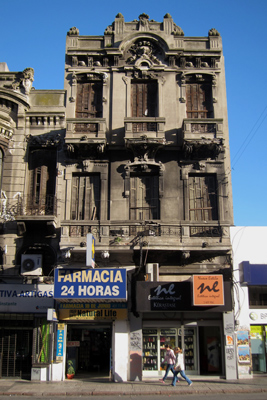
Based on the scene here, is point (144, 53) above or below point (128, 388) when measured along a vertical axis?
above

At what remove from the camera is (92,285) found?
17656 millimetres

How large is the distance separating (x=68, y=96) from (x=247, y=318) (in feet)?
46.7

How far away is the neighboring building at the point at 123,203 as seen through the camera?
59.6ft

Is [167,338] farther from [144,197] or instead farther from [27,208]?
[27,208]

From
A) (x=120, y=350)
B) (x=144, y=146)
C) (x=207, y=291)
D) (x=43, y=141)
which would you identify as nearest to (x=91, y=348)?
(x=120, y=350)

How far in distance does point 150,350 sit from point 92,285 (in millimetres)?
4261

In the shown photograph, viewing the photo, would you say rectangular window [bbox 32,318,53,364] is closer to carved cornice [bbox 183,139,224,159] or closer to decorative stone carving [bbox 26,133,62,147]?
decorative stone carving [bbox 26,133,62,147]

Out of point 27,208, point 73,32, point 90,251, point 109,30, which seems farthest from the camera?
point 109,30

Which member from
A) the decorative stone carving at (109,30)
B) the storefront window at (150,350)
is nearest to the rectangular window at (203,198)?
the storefront window at (150,350)

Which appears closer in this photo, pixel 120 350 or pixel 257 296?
pixel 120 350

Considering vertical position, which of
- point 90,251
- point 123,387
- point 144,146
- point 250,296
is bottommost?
point 123,387

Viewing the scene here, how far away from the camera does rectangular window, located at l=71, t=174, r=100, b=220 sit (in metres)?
20.2

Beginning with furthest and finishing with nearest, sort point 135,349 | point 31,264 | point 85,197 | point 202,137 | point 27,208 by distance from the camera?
point 85,197, point 202,137, point 27,208, point 31,264, point 135,349

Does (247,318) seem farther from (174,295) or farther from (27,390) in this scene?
(27,390)
